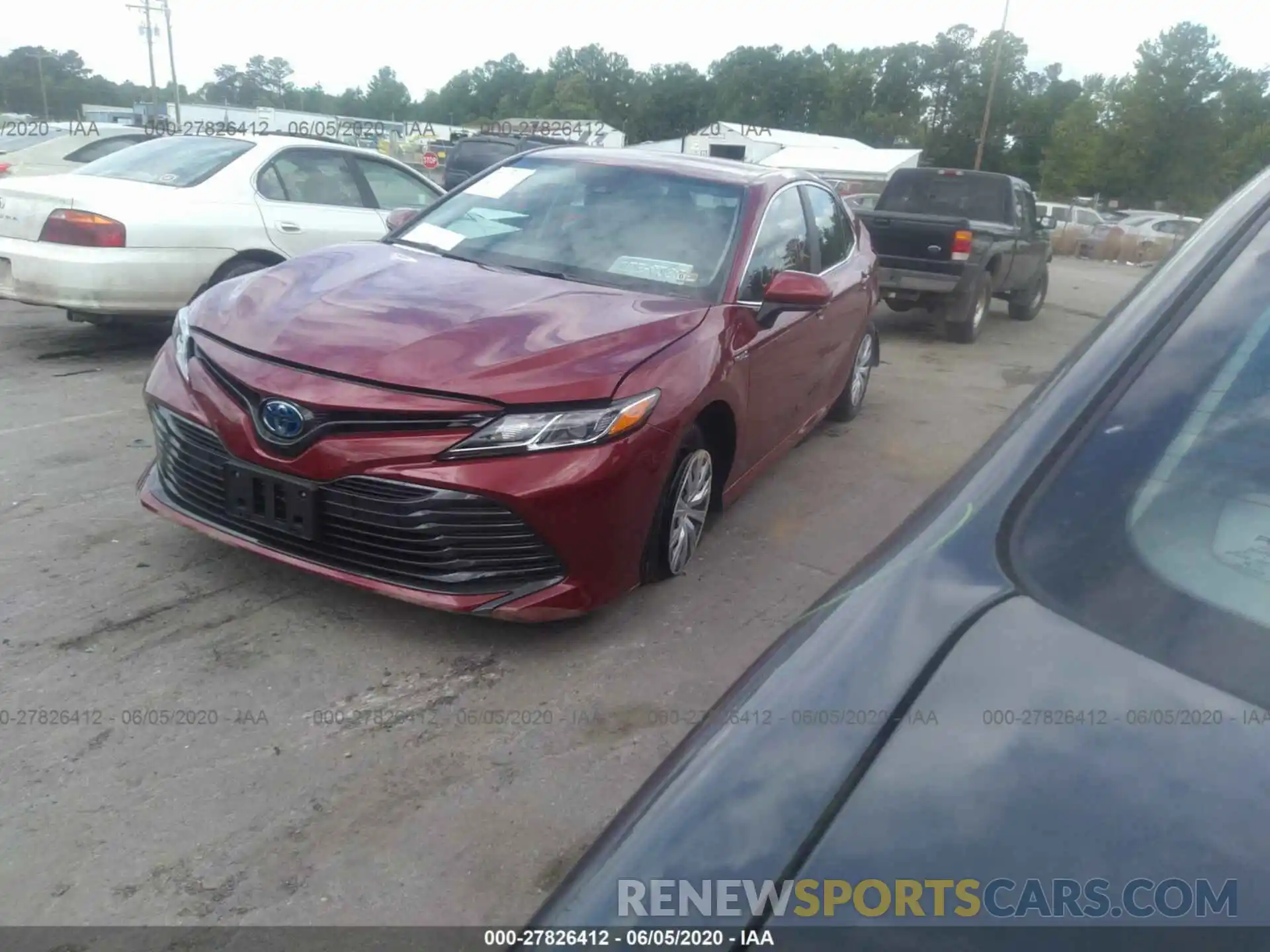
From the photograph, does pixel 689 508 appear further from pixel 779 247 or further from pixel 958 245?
pixel 958 245

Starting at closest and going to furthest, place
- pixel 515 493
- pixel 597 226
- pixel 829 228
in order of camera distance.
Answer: pixel 515 493 → pixel 597 226 → pixel 829 228

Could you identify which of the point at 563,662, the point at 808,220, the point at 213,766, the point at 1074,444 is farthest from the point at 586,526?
the point at 808,220

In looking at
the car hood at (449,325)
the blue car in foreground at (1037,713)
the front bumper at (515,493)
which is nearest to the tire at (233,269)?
the car hood at (449,325)

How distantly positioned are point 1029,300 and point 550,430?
36.3ft

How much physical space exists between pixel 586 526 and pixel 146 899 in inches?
62.7

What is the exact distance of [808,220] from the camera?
18.1 feet

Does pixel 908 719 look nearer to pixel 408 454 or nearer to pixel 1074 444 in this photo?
pixel 1074 444

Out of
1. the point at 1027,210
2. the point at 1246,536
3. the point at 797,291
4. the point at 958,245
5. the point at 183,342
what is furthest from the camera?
the point at 1027,210

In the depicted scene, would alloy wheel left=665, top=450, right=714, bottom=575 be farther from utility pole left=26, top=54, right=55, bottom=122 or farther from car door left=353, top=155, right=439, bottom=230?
utility pole left=26, top=54, right=55, bottom=122

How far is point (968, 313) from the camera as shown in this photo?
10.5 m

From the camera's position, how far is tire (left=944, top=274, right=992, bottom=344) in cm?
1042

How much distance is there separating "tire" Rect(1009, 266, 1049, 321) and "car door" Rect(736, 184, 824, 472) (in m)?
8.15

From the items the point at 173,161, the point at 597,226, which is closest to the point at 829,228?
the point at 597,226

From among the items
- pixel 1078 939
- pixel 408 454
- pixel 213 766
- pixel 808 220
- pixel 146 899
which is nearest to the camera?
pixel 1078 939
